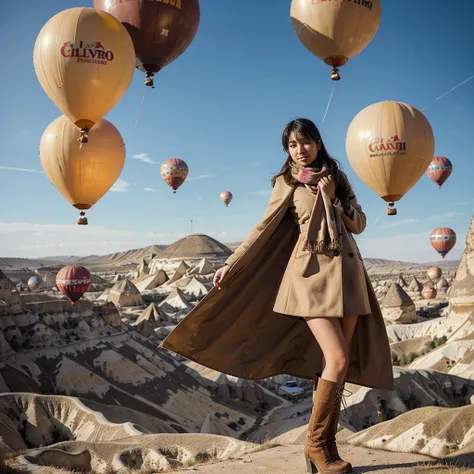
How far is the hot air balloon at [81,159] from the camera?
391 inches

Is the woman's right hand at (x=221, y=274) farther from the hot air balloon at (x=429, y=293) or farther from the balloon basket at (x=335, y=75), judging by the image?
the hot air balloon at (x=429, y=293)

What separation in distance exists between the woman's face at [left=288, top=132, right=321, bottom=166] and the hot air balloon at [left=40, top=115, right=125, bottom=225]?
271 inches

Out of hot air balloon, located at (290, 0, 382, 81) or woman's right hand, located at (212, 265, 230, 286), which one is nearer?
woman's right hand, located at (212, 265, 230, 286)

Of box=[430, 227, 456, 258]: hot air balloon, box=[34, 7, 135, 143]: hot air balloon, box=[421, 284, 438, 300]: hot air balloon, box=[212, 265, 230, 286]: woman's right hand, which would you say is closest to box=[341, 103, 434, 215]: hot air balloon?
box=[34, 7, 135, 143]: hot air balloon

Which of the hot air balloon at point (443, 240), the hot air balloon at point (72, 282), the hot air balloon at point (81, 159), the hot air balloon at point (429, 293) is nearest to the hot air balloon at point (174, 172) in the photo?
the hot air balloon at point (72, 282)

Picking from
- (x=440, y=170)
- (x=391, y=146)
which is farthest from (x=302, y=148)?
(x=440, y=170)

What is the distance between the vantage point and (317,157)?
4.07 metres

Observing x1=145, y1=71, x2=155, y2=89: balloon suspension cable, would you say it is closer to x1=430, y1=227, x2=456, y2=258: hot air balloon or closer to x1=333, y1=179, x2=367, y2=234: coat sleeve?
x1=333, y1=179, x2=367, y2=234: coat sleeve

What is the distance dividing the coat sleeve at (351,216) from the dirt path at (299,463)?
6.85 feet

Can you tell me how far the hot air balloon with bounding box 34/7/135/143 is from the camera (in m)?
8.27

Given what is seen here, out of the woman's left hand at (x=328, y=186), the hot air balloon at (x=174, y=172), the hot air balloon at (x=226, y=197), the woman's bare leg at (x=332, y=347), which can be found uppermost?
the hot air balloon at (x=226, y=197)

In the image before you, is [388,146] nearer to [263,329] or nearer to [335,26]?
[335,26]

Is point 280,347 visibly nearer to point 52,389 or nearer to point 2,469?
point 2,469

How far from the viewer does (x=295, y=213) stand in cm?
403
